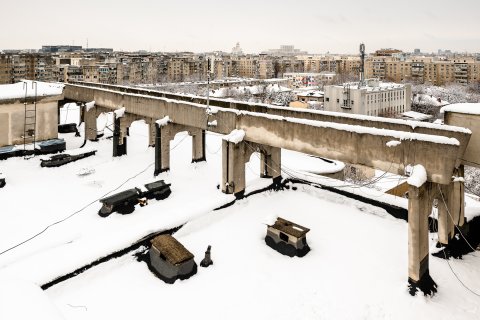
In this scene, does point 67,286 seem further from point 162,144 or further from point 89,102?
point 89,102

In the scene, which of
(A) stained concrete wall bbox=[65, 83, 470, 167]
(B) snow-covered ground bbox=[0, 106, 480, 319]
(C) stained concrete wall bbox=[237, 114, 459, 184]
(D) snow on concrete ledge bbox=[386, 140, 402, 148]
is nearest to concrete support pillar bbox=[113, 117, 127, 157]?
(A) stained concrete wall bbox=[65, 83, 470, 167]

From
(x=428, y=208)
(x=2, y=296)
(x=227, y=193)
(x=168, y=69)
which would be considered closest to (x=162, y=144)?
(x=227, y=193)

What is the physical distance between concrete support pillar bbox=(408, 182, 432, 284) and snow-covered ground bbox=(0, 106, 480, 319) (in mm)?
805

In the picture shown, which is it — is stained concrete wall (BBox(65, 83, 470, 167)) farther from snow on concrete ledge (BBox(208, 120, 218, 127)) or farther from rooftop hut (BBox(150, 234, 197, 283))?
rooftop hut (BBox(150, 234, 197, 283))

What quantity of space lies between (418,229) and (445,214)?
2974 mm

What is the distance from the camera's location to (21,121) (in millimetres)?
28141

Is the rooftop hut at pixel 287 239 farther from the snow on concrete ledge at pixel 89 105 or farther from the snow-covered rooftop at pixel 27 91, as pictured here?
the snow-covered rooftop at pixel 27 91

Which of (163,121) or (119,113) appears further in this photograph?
(119,113)

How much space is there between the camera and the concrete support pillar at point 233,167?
19.2 meters

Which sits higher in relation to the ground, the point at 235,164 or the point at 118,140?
the point at 118,140

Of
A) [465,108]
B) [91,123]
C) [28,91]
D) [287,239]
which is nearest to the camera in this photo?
[465,108]

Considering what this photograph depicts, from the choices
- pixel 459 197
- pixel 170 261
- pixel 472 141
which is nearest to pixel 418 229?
pixel 472 141

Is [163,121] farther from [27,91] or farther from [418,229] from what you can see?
[418,229]

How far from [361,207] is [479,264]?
5.28 m
